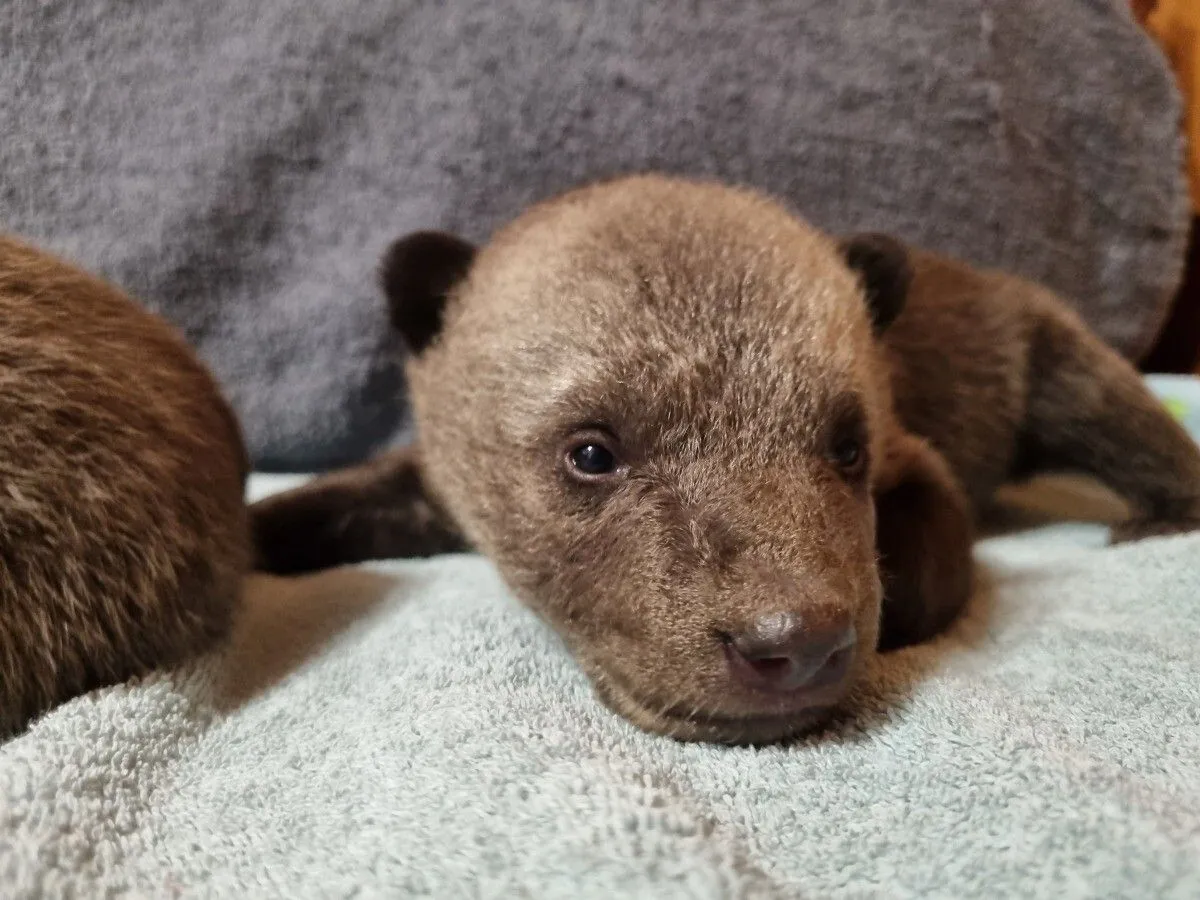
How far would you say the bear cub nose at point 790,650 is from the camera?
995 mm

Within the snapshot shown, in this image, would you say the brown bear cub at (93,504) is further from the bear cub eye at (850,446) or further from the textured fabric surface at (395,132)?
the textured fabric surface at (395,132)

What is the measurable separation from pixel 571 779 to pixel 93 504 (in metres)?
0.61

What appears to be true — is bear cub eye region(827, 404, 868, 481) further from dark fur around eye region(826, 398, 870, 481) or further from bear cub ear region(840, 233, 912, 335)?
bear cub ear region(840, 233, 912, 335)

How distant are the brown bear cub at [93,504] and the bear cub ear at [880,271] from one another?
1.02 meters

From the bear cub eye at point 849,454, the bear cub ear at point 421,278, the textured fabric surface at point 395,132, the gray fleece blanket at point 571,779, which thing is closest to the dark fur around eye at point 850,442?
the bear cub eye at point 849,454

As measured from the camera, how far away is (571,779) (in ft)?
2.92

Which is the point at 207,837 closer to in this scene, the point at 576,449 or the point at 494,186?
the point at 576,449

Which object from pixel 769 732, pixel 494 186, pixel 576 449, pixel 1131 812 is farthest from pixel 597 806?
pixel 494 186

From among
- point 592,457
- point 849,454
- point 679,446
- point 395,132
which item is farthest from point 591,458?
point 395,132

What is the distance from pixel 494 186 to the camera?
229cm

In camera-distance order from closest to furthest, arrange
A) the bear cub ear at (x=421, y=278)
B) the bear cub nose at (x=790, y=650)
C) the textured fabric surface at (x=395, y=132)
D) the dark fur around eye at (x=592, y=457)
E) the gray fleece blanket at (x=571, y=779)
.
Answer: the gray fleece blanket at (x=571, y=779)
the bear cub nose at (x=790, y=650)
the dark fur around eye at (x=592, y=457)
the bear cub ear at (x=421, y=278)
the textured fabric surface at (x=395, y=132)

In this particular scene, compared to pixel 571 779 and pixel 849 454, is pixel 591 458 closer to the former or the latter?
pixel 849 454

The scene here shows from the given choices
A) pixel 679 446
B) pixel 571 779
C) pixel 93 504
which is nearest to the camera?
pixel 571 779

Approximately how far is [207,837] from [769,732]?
55cm
